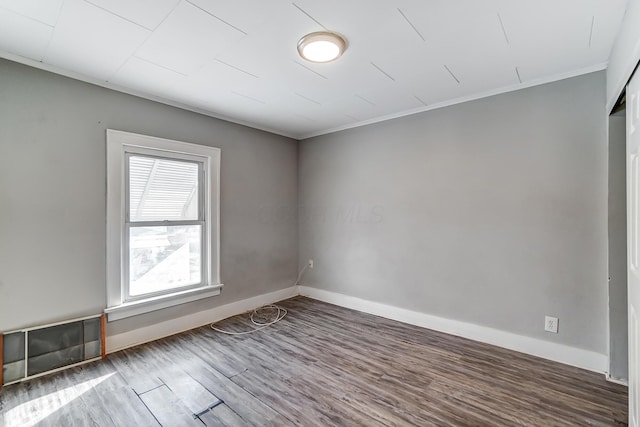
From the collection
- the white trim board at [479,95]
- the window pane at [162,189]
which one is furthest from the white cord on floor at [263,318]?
the white trim board at [479,95]

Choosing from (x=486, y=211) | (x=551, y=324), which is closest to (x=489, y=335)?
(x=551, y=324)

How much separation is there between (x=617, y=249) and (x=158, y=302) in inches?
157

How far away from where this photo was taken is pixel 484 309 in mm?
2814

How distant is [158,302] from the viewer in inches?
113

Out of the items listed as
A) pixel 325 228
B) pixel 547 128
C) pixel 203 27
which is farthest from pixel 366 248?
pixel 203 27

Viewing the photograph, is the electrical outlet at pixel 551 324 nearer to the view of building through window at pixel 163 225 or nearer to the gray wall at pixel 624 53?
the gray wall at pixel 624 53

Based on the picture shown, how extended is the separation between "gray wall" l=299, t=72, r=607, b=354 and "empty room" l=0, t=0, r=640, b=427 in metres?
0.02

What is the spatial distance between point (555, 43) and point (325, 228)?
2992mm

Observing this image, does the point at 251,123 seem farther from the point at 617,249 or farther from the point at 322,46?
the point at 617,249

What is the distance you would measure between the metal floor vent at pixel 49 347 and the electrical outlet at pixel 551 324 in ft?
12.7

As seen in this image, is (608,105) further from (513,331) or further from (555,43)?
(513,331)

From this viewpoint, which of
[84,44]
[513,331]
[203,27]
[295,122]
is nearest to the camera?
[203,27]

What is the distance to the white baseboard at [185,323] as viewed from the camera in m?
2.66

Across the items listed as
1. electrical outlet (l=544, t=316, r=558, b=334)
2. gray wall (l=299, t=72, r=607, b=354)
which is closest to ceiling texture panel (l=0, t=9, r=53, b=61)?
gray wall (l=299, t=72, r=607, b=354)
